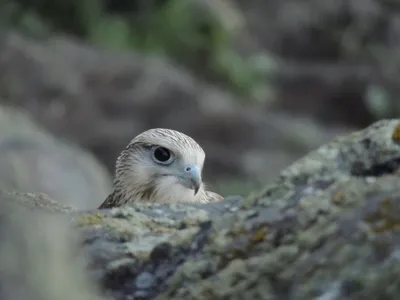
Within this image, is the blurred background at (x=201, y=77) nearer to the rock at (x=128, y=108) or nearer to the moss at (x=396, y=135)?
the rock at (x=128, y=108)

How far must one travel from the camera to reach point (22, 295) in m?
2.20

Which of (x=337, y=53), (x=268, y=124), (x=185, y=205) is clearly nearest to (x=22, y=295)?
(x=185, y=205)

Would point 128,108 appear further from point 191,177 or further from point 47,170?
point 191,177

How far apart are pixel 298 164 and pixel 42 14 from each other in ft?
44.6

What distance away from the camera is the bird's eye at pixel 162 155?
19.3 ft

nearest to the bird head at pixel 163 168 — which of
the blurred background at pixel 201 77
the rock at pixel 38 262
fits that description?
the rock at pixel 38 262

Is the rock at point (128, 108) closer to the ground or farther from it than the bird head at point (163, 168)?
farther from it

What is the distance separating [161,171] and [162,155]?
4.6 inches

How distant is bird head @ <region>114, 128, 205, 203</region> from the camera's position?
5.68 meters

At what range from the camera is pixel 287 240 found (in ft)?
8.96

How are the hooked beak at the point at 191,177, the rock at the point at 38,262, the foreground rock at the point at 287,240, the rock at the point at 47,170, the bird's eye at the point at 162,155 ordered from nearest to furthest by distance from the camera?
the rock at the point at 38,262 < the foreground rock at the point at 287,240 < the hooked beak at the point at 191,177 < the bird's eye at the point at 162,155 < the rock at the point at 47,170

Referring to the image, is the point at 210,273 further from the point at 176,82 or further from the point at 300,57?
the point at 300,57

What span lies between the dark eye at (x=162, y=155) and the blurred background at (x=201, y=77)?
353 cm

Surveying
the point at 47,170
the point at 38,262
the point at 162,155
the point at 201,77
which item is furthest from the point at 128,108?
the point at 38,262
